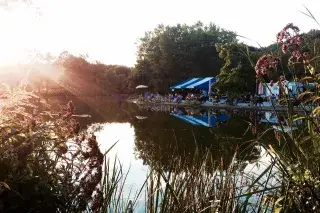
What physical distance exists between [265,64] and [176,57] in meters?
39.1

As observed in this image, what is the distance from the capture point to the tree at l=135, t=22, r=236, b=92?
1587 inches

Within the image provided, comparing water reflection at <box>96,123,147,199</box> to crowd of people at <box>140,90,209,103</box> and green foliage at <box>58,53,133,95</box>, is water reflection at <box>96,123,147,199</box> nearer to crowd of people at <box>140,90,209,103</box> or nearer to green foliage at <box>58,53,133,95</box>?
crowd of people at <box>140,90,209,103</box>

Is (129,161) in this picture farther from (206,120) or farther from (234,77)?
(234,77)

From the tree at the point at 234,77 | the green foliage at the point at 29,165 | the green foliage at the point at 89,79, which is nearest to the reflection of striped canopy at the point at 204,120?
the tree at the point at 234,77

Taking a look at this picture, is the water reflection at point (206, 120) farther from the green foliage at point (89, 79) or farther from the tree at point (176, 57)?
the green foliage at point (89, 79)

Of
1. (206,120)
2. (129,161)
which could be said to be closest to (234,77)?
(206,120)

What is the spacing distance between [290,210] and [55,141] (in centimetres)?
117

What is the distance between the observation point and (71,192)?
2.20 m

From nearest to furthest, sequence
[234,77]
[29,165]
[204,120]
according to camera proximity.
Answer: [29,165] < [204,120] < [234,77]

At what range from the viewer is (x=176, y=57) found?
133 feet

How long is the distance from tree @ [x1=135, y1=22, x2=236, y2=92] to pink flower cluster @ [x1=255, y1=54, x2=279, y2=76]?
38.3 meters

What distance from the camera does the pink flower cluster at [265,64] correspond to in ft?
5.69

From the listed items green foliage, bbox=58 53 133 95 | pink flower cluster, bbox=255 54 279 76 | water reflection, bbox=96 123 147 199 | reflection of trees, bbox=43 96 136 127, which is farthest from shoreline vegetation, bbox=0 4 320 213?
green foliage, bbox=58 53 133 95

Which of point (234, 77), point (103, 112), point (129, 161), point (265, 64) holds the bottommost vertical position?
point (129, 161)
